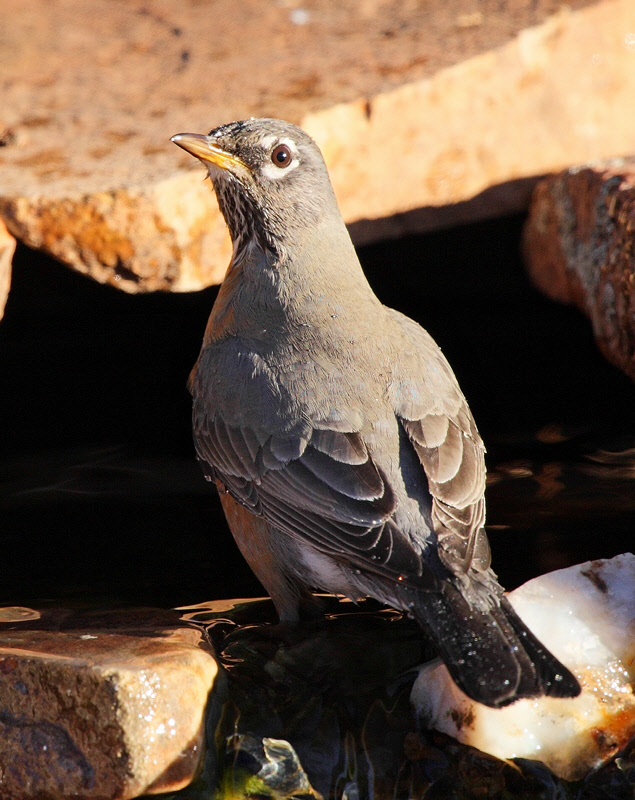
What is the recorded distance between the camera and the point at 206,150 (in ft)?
14.7

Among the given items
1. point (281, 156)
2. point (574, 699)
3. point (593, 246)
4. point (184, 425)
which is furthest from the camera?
point (184, 425)

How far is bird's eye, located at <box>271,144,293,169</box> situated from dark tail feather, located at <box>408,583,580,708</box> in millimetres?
2150

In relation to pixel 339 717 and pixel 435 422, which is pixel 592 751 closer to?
pixel 339 717

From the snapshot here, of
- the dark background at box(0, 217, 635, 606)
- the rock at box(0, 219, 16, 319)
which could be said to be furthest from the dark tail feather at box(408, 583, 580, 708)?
the rock at box(0, 219, 16, 319)

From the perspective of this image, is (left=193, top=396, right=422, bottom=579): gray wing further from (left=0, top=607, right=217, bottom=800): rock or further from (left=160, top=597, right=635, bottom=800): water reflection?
(left=0, top=607, right=217, bottom=800): rock

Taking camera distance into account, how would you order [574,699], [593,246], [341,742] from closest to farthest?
1. [574,699]
2. [341,742]
3. [593,246]

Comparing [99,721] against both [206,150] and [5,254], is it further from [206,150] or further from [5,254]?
[5,254]

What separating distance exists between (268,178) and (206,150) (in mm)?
355

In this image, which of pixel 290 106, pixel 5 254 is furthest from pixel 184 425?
pixel 290 106

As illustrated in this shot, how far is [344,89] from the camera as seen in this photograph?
6.23m

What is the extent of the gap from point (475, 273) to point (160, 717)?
460 cm

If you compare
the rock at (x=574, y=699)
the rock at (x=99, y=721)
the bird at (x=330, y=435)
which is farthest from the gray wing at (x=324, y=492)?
the rock at (x=99, y=721)

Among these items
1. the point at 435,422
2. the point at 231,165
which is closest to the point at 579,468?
the point at 435,422

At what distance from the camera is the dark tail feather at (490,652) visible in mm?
3488
